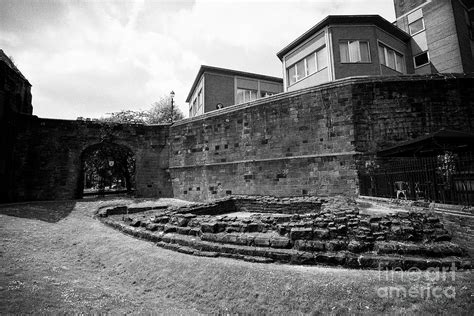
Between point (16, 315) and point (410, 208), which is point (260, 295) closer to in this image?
point (16, 315)

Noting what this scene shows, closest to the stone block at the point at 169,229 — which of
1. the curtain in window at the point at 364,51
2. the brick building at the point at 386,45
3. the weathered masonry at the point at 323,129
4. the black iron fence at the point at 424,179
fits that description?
the weathered masonry at the point at 323,129

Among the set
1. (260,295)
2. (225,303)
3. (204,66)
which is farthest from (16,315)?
(204,66)

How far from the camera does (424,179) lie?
6953 millimetres

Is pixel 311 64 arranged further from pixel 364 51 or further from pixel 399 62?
pixel 399 62

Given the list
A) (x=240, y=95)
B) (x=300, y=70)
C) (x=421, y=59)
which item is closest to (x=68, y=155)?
(x=240, y=95)

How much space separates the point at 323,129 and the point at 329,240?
7559 mm

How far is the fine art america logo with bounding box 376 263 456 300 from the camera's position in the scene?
131 inches

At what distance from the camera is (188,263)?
479cm

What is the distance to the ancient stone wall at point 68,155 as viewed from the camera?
13.9 meters

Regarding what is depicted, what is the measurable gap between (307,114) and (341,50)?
6490 mm

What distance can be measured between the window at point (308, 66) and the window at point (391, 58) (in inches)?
150

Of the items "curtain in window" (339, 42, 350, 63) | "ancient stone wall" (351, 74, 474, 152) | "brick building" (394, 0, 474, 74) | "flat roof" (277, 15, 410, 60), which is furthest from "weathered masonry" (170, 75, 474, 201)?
"brick building" (394, 0, 474, 74)

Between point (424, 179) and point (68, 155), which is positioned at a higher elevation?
point (68, 155)

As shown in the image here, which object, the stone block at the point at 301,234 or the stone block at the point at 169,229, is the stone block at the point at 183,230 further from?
the stone block at the point at 301,234
